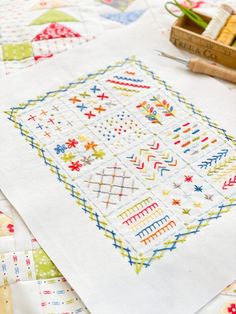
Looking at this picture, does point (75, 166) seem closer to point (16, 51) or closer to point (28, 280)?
point (28, 280)

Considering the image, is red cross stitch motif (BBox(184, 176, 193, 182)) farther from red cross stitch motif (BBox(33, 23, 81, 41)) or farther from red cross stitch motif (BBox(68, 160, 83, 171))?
red cross stitch motif (BBox(33, 23, 81, 41))

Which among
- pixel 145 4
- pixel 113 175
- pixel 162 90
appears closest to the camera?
pixel 113 175

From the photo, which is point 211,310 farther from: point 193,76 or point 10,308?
point 193,76

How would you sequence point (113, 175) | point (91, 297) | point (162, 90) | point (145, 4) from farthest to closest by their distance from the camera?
point (145, 4) → point (162, 90) → point (113, 175) → point (91, 297)

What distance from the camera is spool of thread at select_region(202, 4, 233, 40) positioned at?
77 centimetres

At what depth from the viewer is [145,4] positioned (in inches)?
34.7

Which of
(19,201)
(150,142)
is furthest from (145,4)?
(19,201)

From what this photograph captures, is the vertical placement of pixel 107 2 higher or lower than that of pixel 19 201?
higher

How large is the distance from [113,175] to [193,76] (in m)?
0.23

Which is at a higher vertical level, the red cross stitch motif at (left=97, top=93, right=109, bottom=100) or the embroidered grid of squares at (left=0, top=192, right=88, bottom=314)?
the red cross stitch motif at (left=97, top=93, right=109, bottom=100)

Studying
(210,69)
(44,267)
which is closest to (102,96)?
(210,69)

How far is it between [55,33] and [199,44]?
226mm

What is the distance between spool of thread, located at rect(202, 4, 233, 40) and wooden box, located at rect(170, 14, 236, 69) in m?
0.01

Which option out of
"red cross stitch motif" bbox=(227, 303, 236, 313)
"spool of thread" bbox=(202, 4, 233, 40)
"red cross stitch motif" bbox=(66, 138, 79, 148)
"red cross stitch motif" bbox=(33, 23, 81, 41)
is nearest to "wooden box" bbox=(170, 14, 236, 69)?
"spool of thread" bbox=(202, 4, 233, 40)
